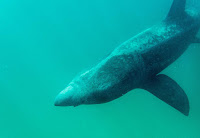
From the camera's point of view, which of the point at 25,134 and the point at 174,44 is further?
the point at 25,134

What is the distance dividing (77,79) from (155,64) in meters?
2.05

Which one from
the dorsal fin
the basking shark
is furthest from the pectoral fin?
the dorsal fin

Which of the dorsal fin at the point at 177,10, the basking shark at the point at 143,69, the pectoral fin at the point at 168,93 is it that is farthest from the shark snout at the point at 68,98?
the dorsal fin at the point at 177,10

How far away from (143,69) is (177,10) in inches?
119

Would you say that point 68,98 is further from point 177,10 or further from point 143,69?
point 177,10

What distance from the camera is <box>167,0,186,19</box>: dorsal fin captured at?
25.6ft

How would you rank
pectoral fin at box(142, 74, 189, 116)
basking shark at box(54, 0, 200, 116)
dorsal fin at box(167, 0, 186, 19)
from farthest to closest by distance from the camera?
dorsal fin at box(167, 0, 186, 19) < pectoral fin at box(142, 74, 189, 116) < basking shark at box(54, 0, 200, 116)

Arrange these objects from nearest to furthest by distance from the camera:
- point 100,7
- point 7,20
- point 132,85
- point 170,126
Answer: point 132,85, point 170,126, point 100,7, point 7,20

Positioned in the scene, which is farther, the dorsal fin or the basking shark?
the dorsal fin

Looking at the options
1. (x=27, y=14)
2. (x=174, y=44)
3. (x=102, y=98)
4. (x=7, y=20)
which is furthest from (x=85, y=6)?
(x=102, y=98)

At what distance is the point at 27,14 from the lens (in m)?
36.6

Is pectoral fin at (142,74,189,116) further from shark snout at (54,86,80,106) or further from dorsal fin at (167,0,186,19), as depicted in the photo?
dorsal fin at (167,0,186,19)

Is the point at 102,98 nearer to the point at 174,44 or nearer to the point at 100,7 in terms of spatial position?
the point at 174,44

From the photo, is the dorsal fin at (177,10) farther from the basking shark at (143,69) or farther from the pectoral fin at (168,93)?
the pectoral fin at (168,93)
